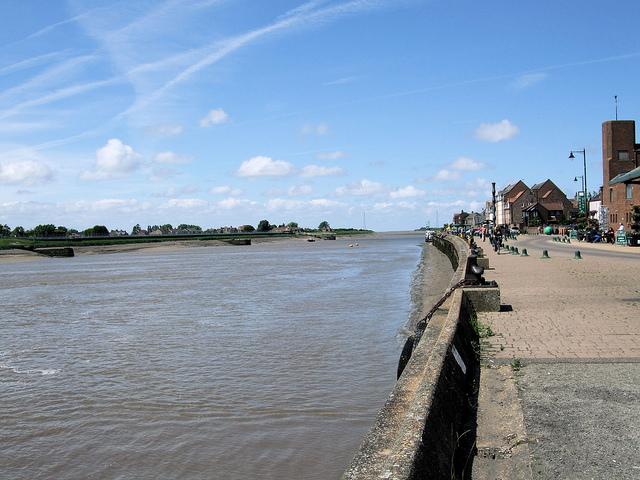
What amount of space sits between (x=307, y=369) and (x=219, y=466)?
4.51 metres

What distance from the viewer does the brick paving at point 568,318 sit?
28.0 ft

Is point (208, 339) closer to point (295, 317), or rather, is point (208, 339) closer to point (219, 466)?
point (295, 317)

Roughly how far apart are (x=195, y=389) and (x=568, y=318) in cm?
668

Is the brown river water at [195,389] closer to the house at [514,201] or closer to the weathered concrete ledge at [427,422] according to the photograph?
the weathered concrete ledge at [427,422]

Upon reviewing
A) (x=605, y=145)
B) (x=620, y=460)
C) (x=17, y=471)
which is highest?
(x=605, y=145)

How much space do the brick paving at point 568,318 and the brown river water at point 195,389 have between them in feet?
7.07

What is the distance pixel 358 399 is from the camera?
945 centimetres

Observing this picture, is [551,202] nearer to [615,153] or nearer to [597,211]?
[597,211]

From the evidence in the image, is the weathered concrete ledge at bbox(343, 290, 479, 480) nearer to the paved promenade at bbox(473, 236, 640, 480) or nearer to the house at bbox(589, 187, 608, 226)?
the paved promenade at bbox(473, 236, 640, 480)

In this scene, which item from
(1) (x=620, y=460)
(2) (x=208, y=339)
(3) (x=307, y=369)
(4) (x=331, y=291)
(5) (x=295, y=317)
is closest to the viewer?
(1) (x=620, y=460)

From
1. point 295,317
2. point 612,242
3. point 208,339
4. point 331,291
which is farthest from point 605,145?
A: point 208,339

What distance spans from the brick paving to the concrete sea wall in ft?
5.17

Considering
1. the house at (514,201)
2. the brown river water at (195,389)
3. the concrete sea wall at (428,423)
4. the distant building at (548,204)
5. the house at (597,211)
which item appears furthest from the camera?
the house at (514,201)

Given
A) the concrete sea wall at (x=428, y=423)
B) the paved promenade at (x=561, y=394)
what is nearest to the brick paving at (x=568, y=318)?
the paved promenade at (x=561, y=394)
